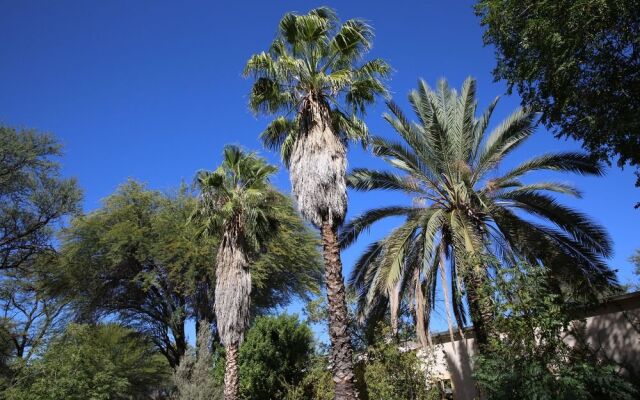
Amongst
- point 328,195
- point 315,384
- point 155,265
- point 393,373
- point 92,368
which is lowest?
point 393,373

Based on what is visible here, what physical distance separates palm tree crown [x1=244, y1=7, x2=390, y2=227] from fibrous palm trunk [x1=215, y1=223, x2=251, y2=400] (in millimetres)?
4134

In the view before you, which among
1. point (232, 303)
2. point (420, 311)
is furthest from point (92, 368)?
point (420, 311)

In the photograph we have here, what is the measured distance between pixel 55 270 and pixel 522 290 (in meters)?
23.4

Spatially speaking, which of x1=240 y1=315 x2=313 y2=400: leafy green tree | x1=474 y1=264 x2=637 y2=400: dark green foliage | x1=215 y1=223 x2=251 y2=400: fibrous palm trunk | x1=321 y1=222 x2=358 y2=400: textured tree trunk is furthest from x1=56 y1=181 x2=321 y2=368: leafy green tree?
x1=474 y1=264 x2=637 y2=400: dark green foliage

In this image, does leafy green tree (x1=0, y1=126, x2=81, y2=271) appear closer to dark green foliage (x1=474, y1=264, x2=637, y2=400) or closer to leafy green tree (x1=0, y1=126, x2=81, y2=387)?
leafy green tree (x1=0, y1=126, x2=81, y2=387)

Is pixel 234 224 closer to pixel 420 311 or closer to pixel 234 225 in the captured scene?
pixel 234 225

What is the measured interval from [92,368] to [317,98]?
50.3 ft

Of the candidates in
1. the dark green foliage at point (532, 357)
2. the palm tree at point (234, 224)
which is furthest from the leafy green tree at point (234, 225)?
the dark green foliage at point (532, 357)

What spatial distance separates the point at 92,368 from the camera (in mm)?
20031

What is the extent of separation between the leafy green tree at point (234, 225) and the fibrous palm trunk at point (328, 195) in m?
3.72

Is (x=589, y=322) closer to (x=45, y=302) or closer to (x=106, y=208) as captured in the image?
(x=106, y=208)

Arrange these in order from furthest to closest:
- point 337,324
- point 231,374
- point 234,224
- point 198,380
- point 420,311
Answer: point 198,380
point 234,224
point 231,374
point 420,311
point 337,324

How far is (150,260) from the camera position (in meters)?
25.8

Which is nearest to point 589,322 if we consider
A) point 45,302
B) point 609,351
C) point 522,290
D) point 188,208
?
point 609,351
